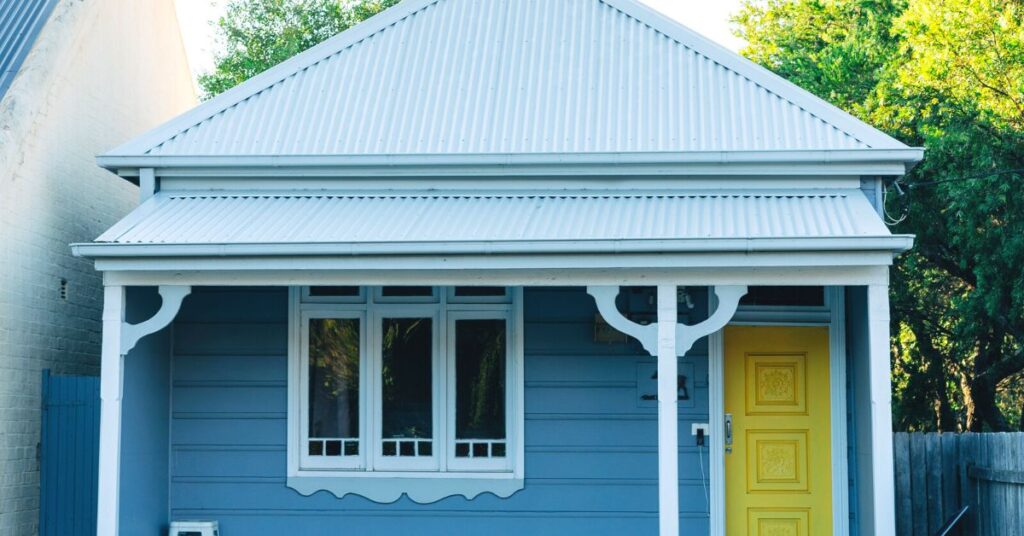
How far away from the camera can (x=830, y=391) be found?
35.7 ft

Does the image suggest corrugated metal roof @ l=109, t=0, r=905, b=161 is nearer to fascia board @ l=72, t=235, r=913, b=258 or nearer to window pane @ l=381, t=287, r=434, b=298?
window pane @ l=381, t=287, r=434, b=298

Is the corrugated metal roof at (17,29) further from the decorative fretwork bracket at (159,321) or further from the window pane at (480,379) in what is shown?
the window pane at (480,379)

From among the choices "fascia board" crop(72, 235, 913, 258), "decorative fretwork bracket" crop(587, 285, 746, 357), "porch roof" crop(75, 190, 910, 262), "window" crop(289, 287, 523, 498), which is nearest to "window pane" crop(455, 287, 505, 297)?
"window" crop(289, 287, 523, 498)

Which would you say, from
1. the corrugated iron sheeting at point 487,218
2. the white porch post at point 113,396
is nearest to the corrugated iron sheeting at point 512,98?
the corrugated iron sheeting at point 487,218

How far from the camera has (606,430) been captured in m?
10.8

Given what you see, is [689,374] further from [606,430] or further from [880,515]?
[880,515]

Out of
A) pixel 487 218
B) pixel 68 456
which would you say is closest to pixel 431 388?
pixel 487 218

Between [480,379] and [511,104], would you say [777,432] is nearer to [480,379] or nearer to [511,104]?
[480,379]

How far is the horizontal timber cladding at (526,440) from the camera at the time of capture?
1078 cm

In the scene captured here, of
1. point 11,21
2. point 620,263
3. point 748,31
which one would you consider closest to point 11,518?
point 11,21

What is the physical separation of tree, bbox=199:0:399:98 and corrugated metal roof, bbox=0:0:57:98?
15.4 metres

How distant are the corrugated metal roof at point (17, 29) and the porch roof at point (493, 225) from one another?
1.76m

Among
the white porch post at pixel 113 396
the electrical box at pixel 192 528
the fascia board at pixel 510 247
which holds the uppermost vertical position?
the fascia board at pixel 510 247

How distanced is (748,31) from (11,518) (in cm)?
2154
